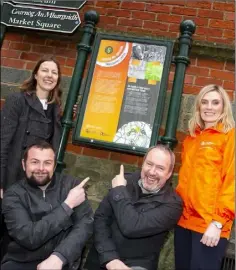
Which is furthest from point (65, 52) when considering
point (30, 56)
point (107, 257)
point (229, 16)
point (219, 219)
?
point (219, 219)

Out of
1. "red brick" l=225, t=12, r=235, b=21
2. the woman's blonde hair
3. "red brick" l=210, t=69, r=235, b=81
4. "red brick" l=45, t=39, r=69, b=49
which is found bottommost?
the woman's blonde hair

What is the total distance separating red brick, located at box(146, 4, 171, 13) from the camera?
406 centimetres

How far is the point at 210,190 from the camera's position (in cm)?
261

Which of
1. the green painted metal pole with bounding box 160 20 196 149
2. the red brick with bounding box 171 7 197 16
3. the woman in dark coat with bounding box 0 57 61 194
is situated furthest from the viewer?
the red brick with bounding box 171 7 197 16

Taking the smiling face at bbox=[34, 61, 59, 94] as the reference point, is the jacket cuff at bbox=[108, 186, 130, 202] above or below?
below

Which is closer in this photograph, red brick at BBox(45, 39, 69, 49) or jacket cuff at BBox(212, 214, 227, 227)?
jacket cuff at BBox(212, 214, 227, 227)

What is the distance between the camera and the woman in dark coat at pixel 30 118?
3.17 m

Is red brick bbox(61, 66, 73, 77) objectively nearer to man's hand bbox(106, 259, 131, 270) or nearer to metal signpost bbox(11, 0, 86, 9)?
metal signpost bbox(11, 0, 86, 9)

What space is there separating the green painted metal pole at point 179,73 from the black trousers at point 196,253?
1110 mm

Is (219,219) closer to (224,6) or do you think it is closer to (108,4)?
(224,6)

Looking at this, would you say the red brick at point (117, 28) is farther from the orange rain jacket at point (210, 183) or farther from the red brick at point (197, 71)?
the orange rain jacket at point (210, 183)

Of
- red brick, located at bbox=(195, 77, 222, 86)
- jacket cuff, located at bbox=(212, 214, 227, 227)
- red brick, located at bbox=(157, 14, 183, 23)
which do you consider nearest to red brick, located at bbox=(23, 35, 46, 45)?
red brick, located at bbox=(157, 14, 183, 23)

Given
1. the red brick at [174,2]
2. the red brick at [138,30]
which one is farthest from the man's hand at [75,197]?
the red brick at [174,2]

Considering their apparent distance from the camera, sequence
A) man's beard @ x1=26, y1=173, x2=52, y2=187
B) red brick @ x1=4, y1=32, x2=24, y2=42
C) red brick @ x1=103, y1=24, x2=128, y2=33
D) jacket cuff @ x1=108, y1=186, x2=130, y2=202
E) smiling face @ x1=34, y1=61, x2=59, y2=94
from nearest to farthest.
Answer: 1. jacket cuff @ x1=108, y1=186, x2=130, y2=202
2. man's beard @ x1=26, y1=173, x2=52, y2=187
3. smiling face @ x1=34, y1=61, x2=59, y2=94
4. red brick @ x1=103, y1=24, x2=128, y2=33
5. red brick @ x1=4, y1=32, x2=24, y2=42
